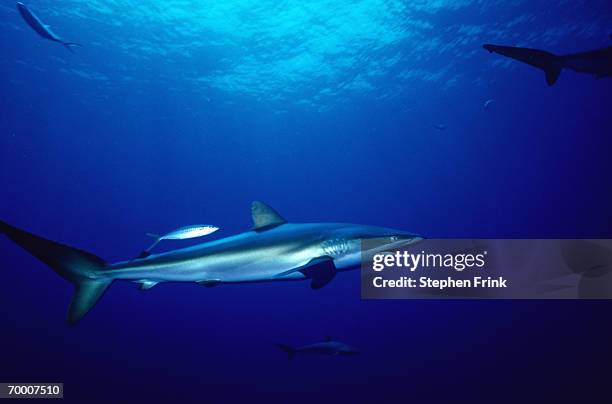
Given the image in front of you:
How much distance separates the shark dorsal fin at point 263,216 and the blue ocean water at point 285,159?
671 inches

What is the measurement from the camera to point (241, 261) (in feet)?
14.1

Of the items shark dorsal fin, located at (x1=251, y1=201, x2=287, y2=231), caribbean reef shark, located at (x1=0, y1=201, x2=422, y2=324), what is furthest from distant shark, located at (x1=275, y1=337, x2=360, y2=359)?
shark dorsal fin, located at (x1=251, y1=201, x2=287, y2=231)

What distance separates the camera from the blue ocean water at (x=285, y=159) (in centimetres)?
2027

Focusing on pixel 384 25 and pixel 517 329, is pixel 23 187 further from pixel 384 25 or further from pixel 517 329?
pixel 517 329

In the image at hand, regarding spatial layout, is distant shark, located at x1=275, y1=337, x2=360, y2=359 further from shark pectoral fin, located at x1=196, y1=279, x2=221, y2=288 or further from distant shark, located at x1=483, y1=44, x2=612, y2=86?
distant shark, located at x1=483, y1=44, x2=612, y2=86

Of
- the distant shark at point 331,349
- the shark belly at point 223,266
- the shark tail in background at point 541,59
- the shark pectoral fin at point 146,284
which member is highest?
the shark tail in background at point 541,59

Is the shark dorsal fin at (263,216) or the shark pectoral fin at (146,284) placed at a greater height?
the shark dorsal fin at (263,216)

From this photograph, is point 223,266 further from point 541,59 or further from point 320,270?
point 541,59

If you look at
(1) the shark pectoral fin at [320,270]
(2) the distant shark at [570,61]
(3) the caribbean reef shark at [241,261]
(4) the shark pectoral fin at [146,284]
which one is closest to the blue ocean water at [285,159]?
(2) the distant shark at [570,61]

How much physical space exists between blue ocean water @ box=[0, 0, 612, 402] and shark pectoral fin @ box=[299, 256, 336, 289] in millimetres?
17072

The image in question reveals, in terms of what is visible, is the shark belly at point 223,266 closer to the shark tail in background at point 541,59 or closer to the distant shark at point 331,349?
the shark tail in background at point 541,59

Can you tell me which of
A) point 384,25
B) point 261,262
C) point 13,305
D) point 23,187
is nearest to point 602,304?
point 384,25

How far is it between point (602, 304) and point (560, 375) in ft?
38.2

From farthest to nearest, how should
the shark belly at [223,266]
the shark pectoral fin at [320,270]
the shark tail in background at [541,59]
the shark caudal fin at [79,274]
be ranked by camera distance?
the shark tail in background at [541,59]
the shark pectoral fin at [320,270]
the shark belly at [223,266]
the shark caudal fin at [79,274]
